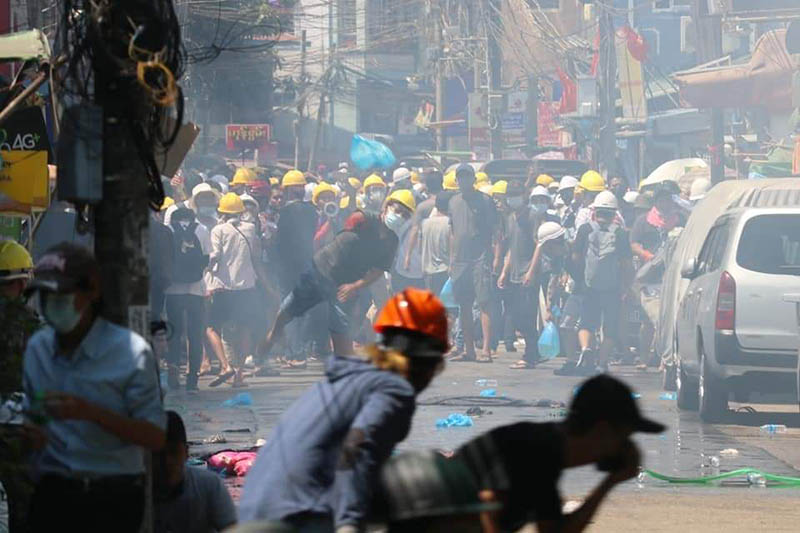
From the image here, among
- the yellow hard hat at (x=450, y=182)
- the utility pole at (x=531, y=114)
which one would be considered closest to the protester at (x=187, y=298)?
the yellow hard hat at (x=450, y=182)

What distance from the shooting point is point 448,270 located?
2191cm

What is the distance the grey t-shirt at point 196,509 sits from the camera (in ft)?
21.2

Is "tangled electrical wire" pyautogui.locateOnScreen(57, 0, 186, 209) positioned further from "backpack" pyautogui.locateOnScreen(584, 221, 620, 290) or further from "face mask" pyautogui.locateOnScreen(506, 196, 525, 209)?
"face mask" pyautogui.locateOnScreen(506, 196, 525, 209)

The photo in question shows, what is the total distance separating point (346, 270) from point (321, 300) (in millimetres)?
353

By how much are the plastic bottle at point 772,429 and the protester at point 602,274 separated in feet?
17.5

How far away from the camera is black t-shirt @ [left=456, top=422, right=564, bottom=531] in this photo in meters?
4.21

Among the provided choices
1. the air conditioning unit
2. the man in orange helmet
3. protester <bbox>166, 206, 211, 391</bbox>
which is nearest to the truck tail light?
protester <bbox>166, 206, 211, 391</bbox>

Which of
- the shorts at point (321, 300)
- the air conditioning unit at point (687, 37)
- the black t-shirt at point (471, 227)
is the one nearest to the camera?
the shorts at point (321, 300)

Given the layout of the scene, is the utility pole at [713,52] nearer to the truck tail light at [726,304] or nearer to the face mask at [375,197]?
the face mask at [375,197]

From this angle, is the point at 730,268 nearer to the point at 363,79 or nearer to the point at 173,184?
the point at 173,184

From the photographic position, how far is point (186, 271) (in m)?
17.3

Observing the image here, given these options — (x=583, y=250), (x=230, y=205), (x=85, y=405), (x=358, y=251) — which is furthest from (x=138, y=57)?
(x=583, y=250)

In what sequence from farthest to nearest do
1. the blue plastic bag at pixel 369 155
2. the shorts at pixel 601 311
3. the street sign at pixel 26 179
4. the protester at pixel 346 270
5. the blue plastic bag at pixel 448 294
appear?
the blue plastic bag at pixel 369 155
the blue plastic bag at pixel 448 294
the shorts at pixel 601 311
the protester at pixel 346 270
the street sign at pixel 26 179

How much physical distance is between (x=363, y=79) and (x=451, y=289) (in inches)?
1940
